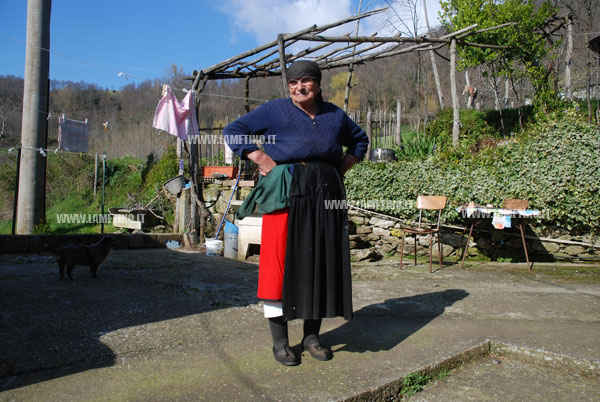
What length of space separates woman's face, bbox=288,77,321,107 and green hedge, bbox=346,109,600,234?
4656mm

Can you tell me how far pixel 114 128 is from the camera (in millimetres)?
21594

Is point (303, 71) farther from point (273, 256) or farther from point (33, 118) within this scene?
point (33, 118)

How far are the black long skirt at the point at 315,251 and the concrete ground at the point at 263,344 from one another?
282mm

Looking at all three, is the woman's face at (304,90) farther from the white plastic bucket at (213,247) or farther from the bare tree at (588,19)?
the bare tree at (588,19)

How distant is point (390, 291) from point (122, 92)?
96.5ft

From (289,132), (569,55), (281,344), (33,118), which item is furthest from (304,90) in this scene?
(569,55)

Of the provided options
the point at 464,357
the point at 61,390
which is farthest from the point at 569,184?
the point at 61,390

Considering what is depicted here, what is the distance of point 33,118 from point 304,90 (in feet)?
21.1

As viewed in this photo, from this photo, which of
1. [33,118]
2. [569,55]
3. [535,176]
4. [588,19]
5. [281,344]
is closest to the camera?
[281,344]

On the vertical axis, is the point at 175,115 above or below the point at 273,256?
above

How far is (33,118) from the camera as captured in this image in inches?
271

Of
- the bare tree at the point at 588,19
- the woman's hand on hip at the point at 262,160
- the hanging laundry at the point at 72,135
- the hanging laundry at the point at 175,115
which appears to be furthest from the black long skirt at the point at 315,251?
the bare tree at the point at 588,19

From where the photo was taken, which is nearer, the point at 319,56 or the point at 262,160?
the point at 262,160

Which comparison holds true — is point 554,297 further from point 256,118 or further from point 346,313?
point 256,118
